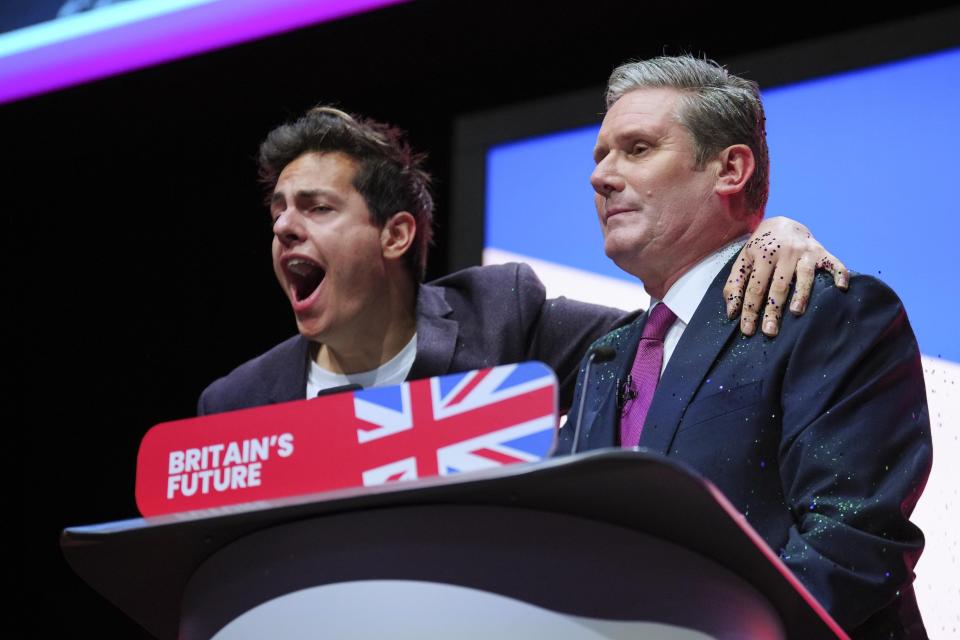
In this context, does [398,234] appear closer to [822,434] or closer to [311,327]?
[311,327]

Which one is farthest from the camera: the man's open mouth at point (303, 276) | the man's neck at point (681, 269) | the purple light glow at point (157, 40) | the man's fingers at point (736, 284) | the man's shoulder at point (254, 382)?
the purple light glow at point (157, 40)

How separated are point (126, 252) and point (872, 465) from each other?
9.64 feet

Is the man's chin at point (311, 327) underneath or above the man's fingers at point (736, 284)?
above

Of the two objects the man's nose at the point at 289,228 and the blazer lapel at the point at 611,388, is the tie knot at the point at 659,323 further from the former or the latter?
the man's nose at the point at 289,228

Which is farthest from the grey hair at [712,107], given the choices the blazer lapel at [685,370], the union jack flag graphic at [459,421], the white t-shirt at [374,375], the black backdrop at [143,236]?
the black backdrop at [143,236]

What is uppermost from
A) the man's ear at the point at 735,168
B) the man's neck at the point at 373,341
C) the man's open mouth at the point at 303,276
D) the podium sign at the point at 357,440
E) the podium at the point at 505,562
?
the man's open mouth at the point at 303,276

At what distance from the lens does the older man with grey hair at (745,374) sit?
1.43 m

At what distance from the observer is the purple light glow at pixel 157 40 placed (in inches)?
135

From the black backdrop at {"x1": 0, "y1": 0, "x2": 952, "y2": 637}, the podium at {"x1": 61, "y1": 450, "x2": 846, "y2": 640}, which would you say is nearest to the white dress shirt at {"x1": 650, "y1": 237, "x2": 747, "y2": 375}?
the podium at {"x1": 61, "y1": 450, "x2": 846, "y2": 640}

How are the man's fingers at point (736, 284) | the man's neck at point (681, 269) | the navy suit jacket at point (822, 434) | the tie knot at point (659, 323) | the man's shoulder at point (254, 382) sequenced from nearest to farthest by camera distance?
the navy suit jacket at point (822, 434), the man's fingers at point (736, 284), the tie knot at point (659, 323), the man's neck at point (681, 269), the man's shoulder at point (254, 382)

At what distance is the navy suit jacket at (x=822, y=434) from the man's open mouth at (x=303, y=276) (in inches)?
43.8

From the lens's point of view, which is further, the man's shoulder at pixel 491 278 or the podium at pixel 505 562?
the man's shoulder at pixel 491 278

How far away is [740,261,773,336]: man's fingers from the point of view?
1.71m

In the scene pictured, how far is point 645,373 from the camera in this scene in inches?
71.2
